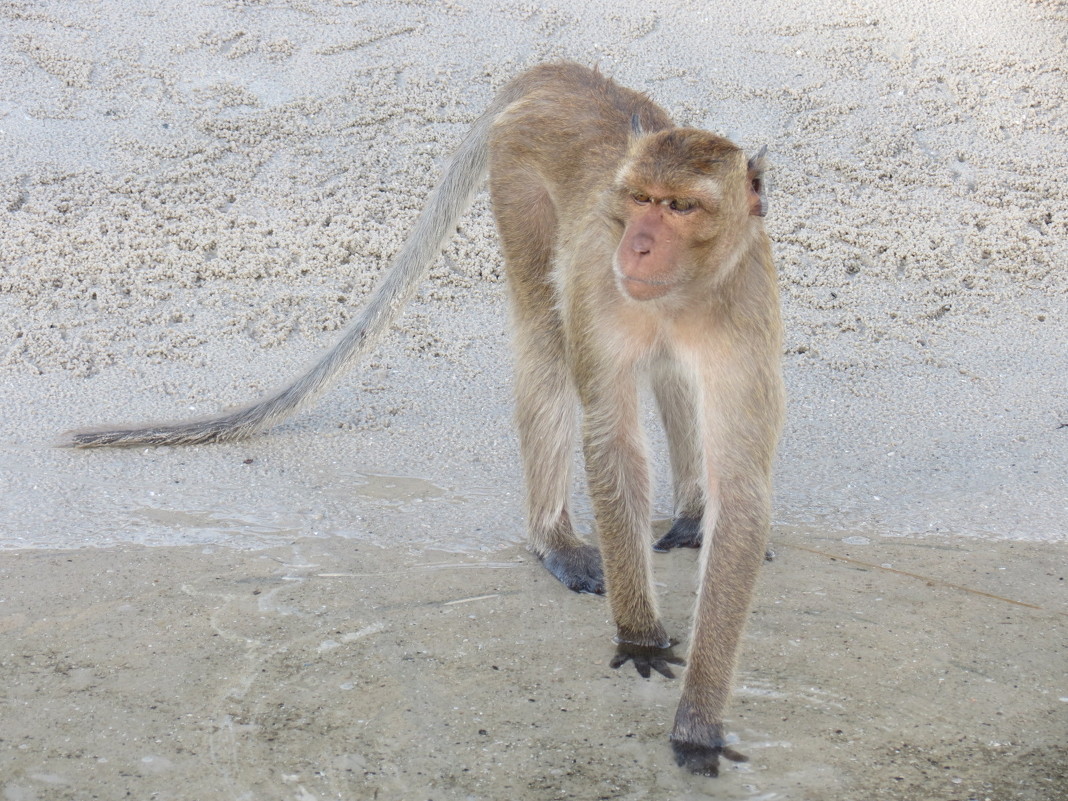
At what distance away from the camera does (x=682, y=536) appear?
4.69m

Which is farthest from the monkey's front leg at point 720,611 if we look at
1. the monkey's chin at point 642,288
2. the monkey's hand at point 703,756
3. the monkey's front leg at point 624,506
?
the monkey's chin at point 642,288

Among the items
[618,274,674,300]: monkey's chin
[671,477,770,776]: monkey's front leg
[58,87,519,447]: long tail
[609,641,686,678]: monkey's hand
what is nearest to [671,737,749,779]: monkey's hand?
[671,477,770,776]: monkey's front leg

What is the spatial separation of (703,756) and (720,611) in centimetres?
39

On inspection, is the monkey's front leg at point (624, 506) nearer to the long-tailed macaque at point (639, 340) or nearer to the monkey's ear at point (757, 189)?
the long-tailed macaque at point (639, 340)

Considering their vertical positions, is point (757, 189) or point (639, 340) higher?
point (757, 189)

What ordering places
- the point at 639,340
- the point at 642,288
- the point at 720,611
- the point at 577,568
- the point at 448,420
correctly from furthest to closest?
the point at 448,420, the point at 577,568, the point at 639,340, the point at 720,611, the point at 642,288

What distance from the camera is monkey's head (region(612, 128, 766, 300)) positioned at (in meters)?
3.26

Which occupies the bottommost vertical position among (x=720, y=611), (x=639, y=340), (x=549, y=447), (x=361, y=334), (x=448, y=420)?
(x=448, y=420)

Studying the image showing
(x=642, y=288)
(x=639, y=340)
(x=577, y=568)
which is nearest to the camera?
(x=642, y=288)

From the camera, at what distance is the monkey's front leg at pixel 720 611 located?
343 cm

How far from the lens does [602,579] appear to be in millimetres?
4375

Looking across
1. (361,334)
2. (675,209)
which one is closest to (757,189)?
(675,209)

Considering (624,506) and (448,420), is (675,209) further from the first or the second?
(448,420)

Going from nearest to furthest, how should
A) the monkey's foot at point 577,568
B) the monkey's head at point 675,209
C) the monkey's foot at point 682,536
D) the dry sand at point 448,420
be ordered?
the monkey's head at point 675,209
the dry sand at point 448,420
the monkey's foot at point 577,568
the monkey's foot at point 682,536
